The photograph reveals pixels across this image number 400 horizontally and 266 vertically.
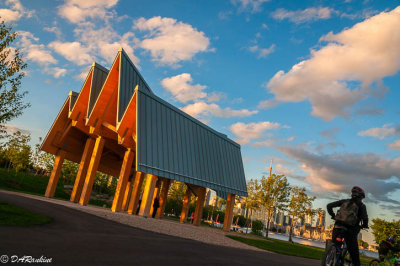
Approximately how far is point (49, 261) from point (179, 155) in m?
16.7

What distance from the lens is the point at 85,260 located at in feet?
16.2

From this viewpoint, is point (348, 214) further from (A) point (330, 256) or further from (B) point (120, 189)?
(B) point (120, 189)

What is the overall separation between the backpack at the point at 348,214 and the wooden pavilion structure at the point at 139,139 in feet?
41.4

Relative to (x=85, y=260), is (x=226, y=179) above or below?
above

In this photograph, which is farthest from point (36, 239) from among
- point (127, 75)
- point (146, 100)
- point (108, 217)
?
point (127, 75)

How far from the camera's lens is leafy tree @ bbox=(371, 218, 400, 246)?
52.8m

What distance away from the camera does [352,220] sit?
617 cm

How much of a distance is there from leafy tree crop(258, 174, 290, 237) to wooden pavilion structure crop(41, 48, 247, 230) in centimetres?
1881

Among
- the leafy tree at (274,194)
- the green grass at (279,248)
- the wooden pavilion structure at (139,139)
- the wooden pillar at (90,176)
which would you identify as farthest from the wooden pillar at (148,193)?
the leafy tree at (274,194)

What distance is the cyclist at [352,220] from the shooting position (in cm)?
621

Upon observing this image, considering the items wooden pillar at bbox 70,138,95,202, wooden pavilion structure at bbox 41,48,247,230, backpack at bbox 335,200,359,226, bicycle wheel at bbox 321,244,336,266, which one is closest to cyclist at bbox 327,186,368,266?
backpack at bbox 335,200,359,226

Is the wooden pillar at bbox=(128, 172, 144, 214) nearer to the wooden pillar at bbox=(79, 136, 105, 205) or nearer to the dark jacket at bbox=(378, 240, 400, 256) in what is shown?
the wooden pillar at bbox=(79, 136, 105, 205)

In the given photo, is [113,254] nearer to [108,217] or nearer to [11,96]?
[108,217]

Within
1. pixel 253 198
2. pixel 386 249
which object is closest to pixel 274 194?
pixel 253 198
